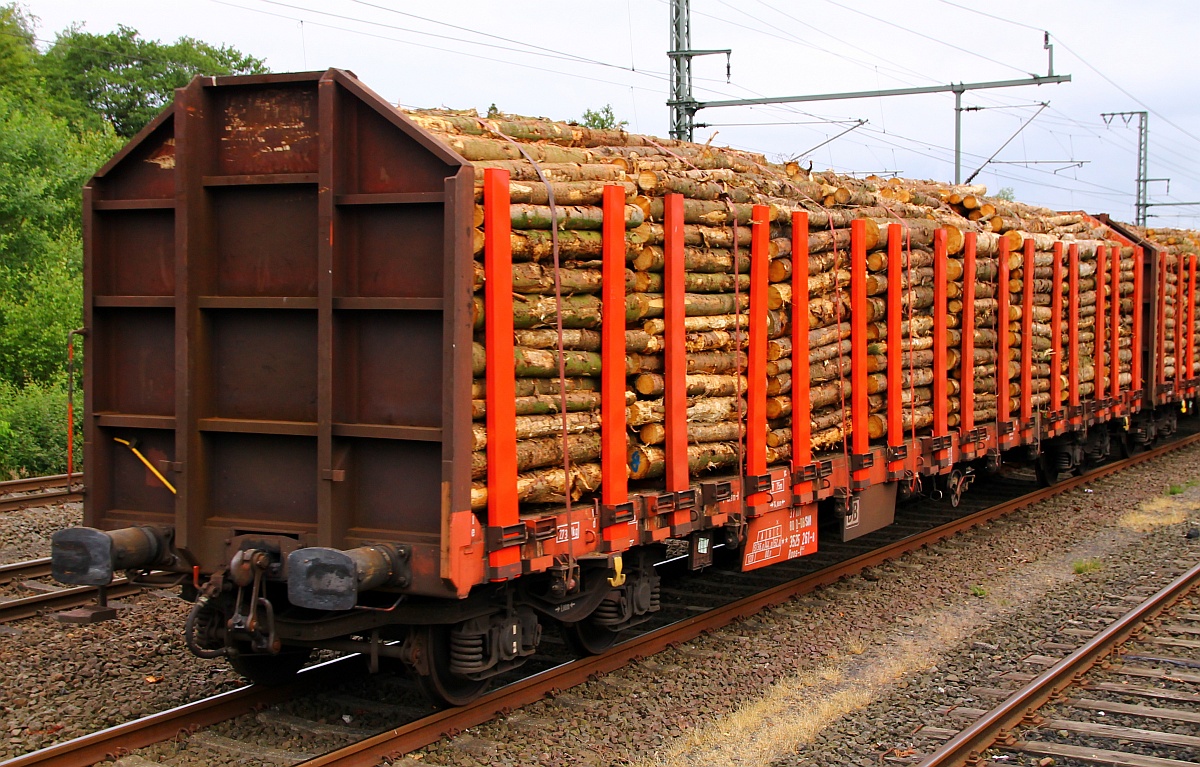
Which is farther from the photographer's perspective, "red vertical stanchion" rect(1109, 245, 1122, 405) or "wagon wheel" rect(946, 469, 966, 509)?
"red vertical stanchion" rect(1109, 245, 1122, 405)

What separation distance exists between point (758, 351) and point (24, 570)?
6.68 meters

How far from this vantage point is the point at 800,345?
8.45 metres

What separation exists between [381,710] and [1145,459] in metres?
16.7

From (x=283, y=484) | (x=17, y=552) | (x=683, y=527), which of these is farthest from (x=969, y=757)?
(x=17, y=552)

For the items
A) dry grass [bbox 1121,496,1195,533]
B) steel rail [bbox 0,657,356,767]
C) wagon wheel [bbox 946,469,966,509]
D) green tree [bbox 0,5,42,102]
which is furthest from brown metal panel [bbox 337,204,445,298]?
green tree [bbox 0,5,42,102]

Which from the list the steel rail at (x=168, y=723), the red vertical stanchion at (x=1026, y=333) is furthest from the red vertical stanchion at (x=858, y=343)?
the steel rail at (x=168, y=723)

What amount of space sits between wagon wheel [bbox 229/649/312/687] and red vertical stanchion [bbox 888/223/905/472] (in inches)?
215

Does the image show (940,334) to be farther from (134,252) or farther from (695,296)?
(134,252)

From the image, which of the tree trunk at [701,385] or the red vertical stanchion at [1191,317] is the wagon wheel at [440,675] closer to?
the tree trunk at [701,385]

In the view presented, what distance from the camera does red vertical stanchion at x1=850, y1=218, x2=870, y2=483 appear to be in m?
9.28

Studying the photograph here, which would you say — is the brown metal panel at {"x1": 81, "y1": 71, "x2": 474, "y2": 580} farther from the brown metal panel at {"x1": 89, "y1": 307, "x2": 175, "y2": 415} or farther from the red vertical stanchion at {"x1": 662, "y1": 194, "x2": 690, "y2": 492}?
the red vertical stanchion at {"x1": 662, "y1": 194, "x2": 690, "y2": 492}

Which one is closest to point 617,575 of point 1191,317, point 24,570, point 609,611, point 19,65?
point 609,611

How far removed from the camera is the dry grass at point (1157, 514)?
13633mm

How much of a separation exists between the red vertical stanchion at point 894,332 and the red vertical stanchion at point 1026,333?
129 inches
